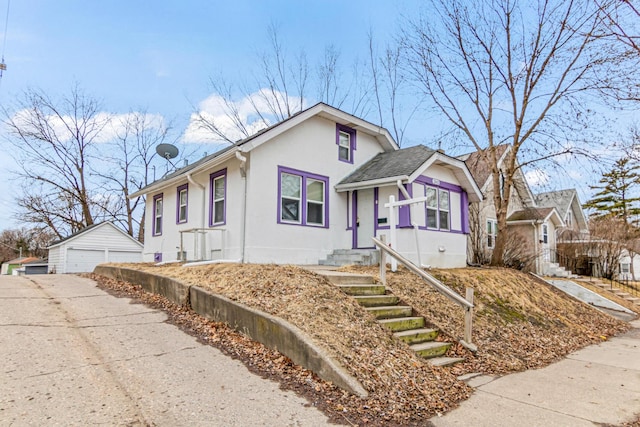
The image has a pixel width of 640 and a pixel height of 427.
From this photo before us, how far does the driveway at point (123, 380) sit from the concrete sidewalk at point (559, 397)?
6.07 feet

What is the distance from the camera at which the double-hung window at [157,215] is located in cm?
1485

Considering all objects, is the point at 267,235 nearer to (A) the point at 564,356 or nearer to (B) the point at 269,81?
(A) the point at 564,356

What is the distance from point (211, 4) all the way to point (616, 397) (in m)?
14.0

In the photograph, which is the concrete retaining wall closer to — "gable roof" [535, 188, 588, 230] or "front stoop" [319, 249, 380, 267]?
"front stoop" [319, 249, 380, 267]

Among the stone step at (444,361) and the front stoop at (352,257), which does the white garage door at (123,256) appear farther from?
the stone step at (444,361)

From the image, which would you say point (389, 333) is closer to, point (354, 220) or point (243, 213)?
point (243, 213)

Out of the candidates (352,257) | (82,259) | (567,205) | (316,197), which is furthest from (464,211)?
(82,259)

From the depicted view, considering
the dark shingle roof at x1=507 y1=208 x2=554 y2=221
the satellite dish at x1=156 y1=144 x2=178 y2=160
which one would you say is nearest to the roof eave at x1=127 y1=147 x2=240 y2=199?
the satellite dish at x1=156 y1=144 x2=178 y2=160

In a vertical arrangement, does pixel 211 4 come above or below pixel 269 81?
below

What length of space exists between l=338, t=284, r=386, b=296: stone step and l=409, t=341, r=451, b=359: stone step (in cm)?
137

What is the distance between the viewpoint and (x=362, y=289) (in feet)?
22.5

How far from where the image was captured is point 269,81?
22.2 metres

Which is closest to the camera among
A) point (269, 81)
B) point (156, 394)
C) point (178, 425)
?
point (178, 425)

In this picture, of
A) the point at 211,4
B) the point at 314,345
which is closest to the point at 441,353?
the point at 314,345
